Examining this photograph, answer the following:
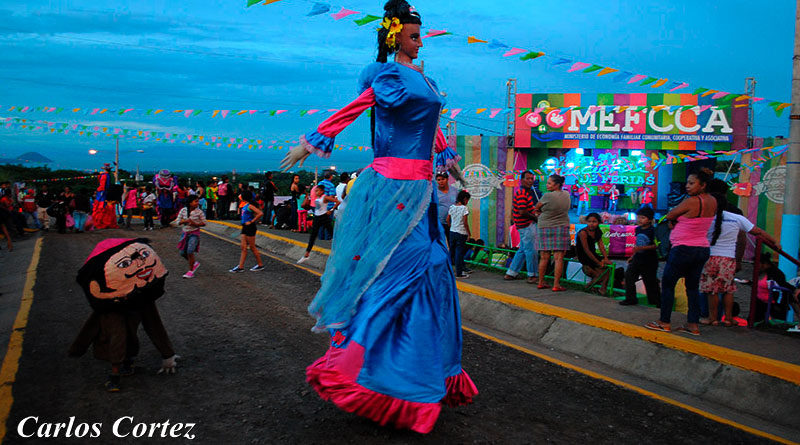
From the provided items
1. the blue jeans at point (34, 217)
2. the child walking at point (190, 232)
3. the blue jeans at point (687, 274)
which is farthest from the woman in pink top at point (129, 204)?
the blue jeans at point (687, 274)

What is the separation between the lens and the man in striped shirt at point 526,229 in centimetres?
988

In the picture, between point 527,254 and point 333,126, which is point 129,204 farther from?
point 333,126

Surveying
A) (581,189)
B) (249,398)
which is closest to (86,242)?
(249,398)

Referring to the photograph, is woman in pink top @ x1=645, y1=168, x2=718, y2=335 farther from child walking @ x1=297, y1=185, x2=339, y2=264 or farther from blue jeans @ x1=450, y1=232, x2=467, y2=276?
child walking @ x1=297, y1=185, x2=339, y2=264

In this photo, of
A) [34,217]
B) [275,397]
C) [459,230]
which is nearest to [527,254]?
[459,230]

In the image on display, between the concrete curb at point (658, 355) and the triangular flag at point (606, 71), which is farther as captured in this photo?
the triangular flag at point (606, 71)

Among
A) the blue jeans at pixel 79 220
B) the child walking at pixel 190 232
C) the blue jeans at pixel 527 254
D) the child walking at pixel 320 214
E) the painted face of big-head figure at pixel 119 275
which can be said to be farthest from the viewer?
the blue jeans at pixel 79 220

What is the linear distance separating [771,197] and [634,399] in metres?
18.7

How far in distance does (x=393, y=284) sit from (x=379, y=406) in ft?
2.47

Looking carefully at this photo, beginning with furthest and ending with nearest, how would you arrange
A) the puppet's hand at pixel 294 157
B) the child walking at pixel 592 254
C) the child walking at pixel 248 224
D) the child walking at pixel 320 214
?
the child walking at pixel 320 214 < the child walking at pixel 248 224 < the child walking at pixel 592 254 < the puppet's hand at pixel 294 157

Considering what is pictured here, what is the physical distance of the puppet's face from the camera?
184 inches

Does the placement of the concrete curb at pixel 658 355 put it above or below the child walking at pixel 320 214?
below

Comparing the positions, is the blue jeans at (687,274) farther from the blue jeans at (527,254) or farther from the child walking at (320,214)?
the child walking at (320,214)

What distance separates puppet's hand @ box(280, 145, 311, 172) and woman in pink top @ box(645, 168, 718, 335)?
4.18 metres
